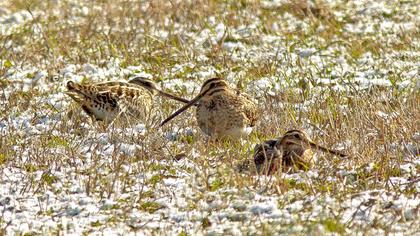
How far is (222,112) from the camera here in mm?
10070

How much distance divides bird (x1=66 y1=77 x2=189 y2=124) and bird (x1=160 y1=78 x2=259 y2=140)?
71 cm

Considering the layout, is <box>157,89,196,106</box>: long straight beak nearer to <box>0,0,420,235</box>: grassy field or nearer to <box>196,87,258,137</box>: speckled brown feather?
<box>0,0,420,235</box>: grassy field

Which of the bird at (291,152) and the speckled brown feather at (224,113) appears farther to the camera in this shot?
the speckled brown feather at (224,113)

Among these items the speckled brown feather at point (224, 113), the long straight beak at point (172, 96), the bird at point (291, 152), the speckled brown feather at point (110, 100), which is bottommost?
the bird at point (291, 152)

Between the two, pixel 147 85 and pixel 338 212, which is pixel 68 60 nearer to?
pixel 147 85

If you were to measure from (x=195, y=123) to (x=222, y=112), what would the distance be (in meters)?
0.59

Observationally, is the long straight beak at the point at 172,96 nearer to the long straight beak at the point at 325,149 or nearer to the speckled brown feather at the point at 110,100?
the speckled brown feather at the point at 110,100

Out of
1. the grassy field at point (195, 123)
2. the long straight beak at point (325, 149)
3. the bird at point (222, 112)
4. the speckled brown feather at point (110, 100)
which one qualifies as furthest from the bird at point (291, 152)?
the speckled brown feather at point (110, 100)

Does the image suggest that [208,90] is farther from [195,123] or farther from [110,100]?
[110,100]

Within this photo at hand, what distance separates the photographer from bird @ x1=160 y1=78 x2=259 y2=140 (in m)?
9.96

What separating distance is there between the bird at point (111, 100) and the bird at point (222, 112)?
2.32 ft

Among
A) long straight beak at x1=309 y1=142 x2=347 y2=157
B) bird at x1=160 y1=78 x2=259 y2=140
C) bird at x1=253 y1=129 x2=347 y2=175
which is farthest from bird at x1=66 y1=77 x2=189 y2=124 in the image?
long straight beak at x1=309 y1=142 x2=347 y2=157

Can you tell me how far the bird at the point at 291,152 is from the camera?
830 cm

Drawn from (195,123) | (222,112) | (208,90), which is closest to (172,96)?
(195,123)
